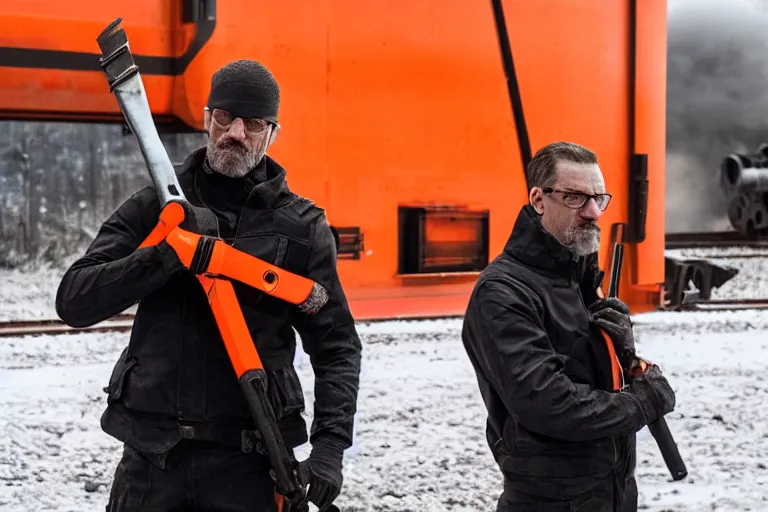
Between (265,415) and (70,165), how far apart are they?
16.6 ft

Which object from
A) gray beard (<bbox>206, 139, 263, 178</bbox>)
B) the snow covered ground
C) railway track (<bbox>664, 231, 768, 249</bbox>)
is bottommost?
the snow covered ground

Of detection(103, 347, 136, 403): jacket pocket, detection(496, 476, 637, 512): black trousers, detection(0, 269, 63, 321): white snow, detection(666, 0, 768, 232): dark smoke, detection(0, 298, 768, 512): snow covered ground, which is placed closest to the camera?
detection(103, 347, 136, 403): jacket pocket

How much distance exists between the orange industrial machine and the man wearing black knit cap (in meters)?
1.86

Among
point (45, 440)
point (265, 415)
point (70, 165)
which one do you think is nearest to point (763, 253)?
point (70, 165)

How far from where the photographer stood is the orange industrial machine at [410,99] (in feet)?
11.1

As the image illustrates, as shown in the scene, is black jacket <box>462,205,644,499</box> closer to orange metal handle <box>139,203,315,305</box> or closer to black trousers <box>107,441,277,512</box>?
orange metal handle <box>139,203,315,305</box>

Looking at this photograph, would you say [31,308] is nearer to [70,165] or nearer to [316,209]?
[70,165]

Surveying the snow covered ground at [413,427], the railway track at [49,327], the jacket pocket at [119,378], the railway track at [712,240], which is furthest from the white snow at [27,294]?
the railway track at [712,240]

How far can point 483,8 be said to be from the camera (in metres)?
3.86

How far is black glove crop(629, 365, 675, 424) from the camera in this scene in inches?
65.1

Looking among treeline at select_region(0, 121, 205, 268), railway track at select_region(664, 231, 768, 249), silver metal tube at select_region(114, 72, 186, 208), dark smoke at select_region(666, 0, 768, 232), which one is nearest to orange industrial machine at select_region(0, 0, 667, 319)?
silver metal tube at select_region(114, 72, 186, 208)

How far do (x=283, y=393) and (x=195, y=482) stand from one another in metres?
0.24

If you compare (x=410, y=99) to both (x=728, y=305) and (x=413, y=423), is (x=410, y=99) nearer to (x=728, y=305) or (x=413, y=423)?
(x=413, y=423)

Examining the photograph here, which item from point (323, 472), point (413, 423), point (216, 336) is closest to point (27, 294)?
point (413, 423)
